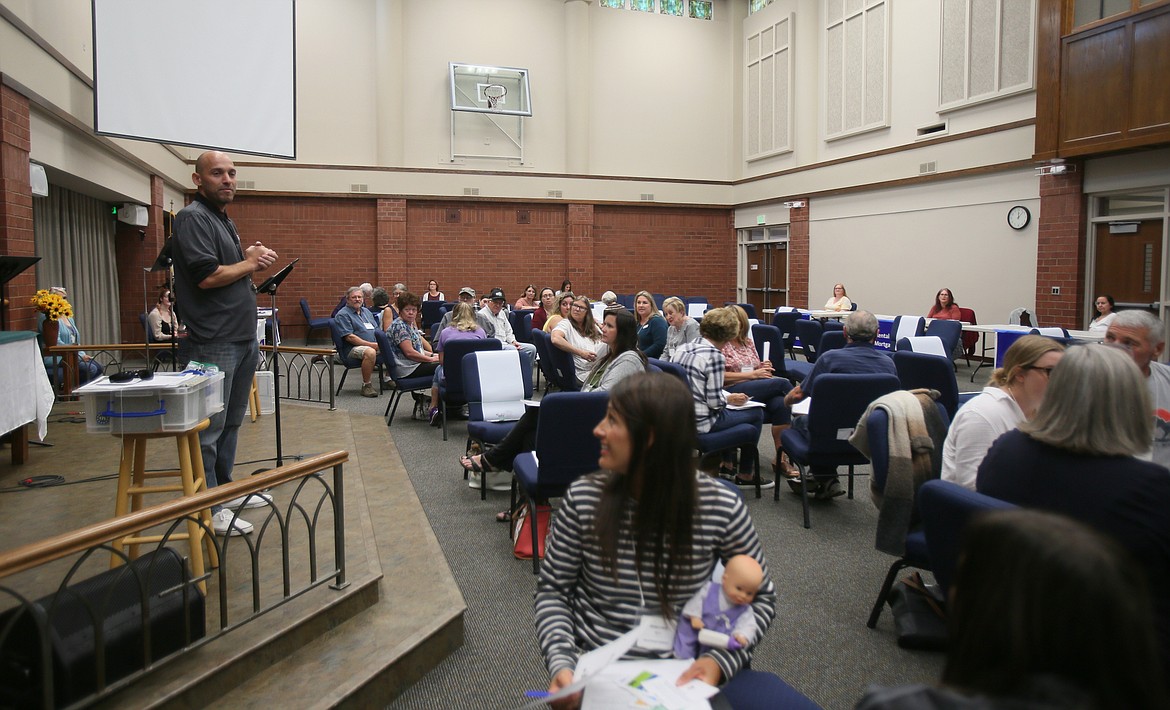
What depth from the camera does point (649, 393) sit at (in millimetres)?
1488

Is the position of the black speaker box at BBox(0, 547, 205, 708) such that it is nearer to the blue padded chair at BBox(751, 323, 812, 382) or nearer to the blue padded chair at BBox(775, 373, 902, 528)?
the blue padded chair at BBox(775, 373, 902, 528)

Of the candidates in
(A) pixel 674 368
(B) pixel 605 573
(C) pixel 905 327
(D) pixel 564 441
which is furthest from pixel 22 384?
(C) pixel 905 327

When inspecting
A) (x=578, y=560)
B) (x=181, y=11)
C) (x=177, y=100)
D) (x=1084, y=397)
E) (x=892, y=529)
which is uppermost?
(x=181, y=11)

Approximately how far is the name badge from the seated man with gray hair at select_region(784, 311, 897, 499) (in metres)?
2.85

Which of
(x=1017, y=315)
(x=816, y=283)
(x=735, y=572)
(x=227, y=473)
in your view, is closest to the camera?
(x=735, y=572)

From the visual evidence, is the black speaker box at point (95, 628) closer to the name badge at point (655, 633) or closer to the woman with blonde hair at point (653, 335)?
the name badge at point (655, 633)

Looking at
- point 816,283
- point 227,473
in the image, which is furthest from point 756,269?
point 227,473

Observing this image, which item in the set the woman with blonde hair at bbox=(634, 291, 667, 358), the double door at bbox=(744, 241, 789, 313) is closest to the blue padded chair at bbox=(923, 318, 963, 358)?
the woman with blonde hair at bbox=(634, 291, 667, 358)

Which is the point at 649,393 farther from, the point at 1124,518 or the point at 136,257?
the point at 136,257

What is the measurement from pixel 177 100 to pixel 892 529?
518 cm

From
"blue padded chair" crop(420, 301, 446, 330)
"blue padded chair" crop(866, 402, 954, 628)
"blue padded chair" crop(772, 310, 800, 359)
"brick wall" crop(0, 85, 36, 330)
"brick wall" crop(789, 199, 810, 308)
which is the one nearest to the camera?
"blue padded chair" crop(866, 402, 954, 628)

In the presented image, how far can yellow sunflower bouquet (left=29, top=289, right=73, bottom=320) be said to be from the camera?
5.98m

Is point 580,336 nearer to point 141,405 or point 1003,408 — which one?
point 1003,408

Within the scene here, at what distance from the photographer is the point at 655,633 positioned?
1.48 meters
